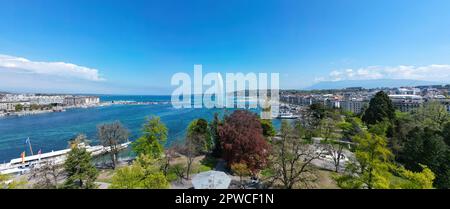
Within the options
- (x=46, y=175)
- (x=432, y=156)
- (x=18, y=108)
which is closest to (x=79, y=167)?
(x=46, y=175)

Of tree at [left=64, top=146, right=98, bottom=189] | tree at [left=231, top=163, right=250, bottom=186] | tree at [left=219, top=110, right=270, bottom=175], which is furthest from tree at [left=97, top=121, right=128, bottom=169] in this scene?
tree at [left=231, top=163, right=250, bottom=186]

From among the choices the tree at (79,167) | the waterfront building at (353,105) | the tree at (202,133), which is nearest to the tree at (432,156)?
the tree at (202,133)

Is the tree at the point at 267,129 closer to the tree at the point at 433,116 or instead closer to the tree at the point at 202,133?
the tree at the point at 202,133

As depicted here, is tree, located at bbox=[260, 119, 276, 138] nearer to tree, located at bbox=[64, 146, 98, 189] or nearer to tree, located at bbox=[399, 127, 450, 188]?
tree, located at bbox=[399, 127, 450, 188]

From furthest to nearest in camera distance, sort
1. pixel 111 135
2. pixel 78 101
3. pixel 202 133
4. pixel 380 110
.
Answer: pixel 78 101, pixel 380 110, pixel 202 133, pixel 111 135

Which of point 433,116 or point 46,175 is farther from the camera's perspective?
point 433,116

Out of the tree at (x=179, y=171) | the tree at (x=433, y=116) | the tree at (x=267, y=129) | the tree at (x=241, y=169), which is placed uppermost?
the tree at (x=433, y=116)

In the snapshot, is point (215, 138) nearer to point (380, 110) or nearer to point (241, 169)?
point (241, 169)

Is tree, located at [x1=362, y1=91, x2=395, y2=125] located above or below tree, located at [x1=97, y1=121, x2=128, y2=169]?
above

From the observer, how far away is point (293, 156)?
6.51 m
